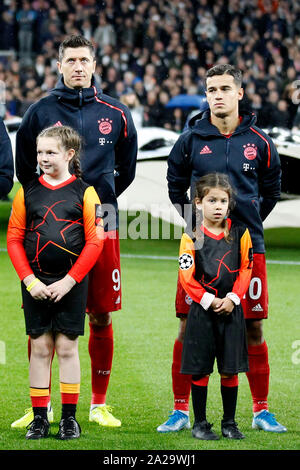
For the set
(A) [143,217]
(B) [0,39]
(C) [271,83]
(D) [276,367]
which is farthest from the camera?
(B) [0,39]

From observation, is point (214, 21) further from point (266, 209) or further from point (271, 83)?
point (266, 209)

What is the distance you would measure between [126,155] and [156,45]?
17.2 m

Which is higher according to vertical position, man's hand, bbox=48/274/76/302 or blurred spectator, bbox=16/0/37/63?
blurred spectator, bbox=16/0/37/63

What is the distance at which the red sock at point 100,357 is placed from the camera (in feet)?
16.7

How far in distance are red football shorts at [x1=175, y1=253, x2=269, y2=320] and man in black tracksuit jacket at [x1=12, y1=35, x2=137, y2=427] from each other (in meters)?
0.38

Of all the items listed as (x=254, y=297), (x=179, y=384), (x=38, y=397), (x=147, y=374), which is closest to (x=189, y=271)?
(x=254, y=297)

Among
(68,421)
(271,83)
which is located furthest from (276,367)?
(271,83)

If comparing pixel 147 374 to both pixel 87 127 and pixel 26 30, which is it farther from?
pixel 26 30

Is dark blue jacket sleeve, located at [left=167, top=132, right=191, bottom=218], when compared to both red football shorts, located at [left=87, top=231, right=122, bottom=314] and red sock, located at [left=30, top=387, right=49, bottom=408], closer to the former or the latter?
red football shorts, located at [left=87, top=231, right=122, bottom=314]

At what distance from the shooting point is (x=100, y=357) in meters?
5.09

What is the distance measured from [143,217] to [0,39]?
444 inches

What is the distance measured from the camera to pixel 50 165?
456 centimetres

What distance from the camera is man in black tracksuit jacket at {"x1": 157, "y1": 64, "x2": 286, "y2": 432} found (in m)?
4.79

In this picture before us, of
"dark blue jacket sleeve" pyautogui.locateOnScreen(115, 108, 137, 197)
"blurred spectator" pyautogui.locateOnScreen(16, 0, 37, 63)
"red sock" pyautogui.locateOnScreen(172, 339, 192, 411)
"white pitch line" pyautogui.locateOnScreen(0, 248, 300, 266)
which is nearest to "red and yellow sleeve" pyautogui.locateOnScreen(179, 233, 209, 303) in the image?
"red sock" pyautogui.locateOnScreen(172, 339, 192, 411)
